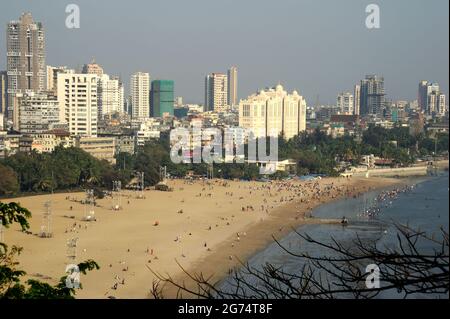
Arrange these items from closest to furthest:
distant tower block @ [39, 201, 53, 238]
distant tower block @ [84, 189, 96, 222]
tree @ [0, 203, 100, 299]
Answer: tree @ [0, 203, 100, 299] → distant tower block @ [39, 201, 53, 238] → distant tower block @ [84, 189, 96, 222]

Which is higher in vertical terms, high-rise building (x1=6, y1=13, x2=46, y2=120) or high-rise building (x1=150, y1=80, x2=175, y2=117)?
high-rise building (x1=6, y1=13, x2=46, y2=120)

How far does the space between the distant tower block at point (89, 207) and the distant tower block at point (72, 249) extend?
172 centimetres

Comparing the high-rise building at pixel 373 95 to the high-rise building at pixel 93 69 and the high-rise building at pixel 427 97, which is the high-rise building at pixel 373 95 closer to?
the high-rise building at pixel 427 97

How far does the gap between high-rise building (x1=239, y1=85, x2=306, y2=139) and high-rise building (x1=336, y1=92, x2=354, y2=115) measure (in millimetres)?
13027

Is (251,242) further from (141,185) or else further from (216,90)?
(216,90)

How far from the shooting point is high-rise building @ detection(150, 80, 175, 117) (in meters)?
35.2

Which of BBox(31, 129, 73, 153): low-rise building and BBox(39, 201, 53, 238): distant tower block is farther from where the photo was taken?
BBox(31, 129, 73, 153): low-rise building

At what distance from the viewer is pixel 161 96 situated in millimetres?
35688

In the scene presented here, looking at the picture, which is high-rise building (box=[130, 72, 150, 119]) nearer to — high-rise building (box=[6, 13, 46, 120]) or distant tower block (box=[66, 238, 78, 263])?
high-rise building (box=[6, 13, 46, 120])

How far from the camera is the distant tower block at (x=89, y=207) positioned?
9738 mm

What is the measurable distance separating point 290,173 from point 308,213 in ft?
22.4

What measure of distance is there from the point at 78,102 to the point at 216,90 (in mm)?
18846

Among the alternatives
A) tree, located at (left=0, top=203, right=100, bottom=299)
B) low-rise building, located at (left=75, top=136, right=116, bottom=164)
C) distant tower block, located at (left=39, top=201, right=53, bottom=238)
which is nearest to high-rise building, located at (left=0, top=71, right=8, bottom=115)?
low-rise building, located at (left=75, top=136, right=116, bottom=164)

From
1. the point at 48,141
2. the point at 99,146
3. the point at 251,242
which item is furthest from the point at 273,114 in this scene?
the point at 251,242
